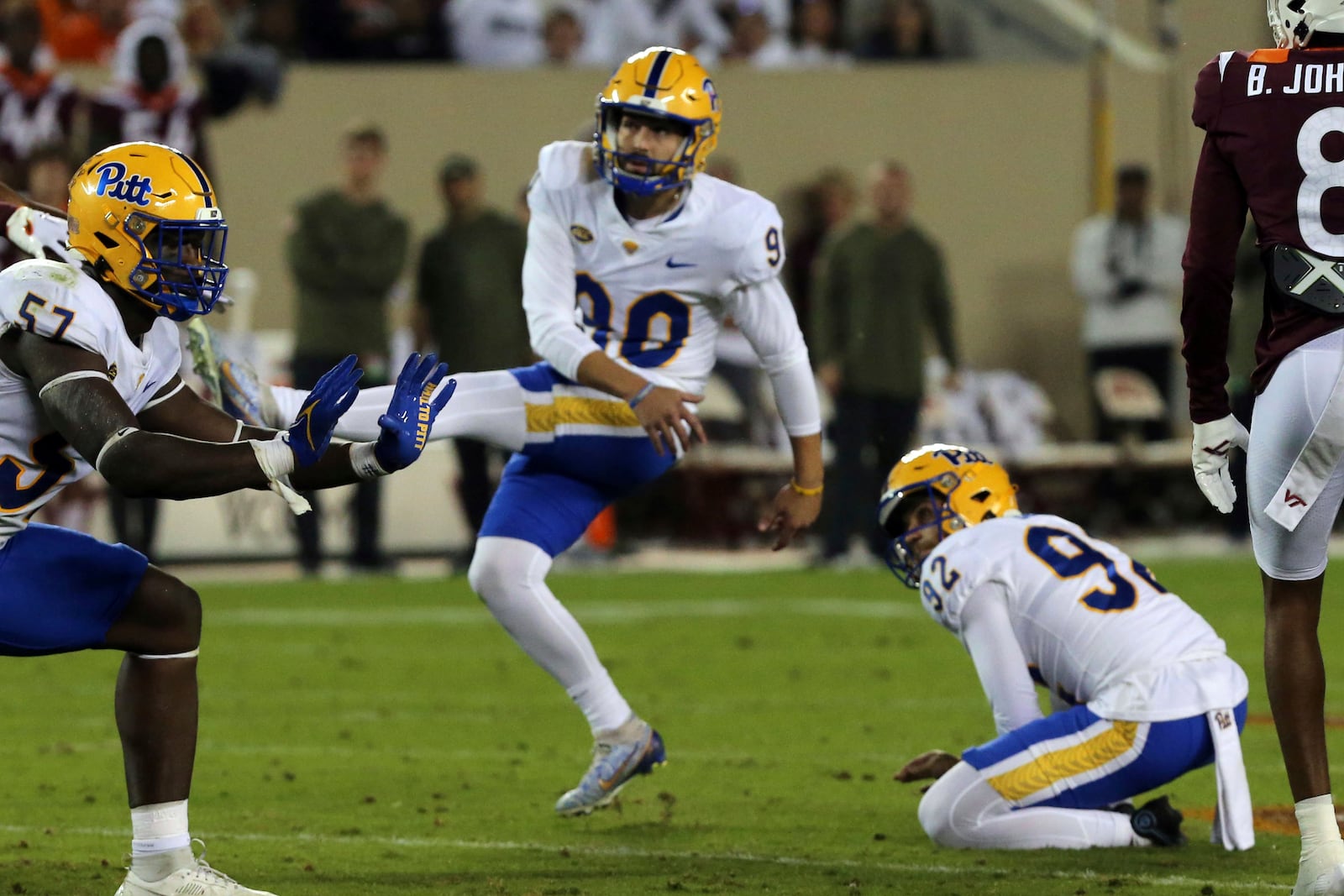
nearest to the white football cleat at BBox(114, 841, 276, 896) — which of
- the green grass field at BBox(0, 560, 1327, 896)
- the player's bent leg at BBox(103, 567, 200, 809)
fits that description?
the player's bent leg at BBox(103, 567, 200, 809)

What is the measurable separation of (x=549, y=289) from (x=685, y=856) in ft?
5.34

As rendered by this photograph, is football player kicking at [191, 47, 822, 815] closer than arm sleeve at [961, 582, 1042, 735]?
No

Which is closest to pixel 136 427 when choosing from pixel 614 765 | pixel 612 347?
pixel 614 765

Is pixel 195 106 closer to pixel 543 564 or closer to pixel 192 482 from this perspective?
pixel 543 564

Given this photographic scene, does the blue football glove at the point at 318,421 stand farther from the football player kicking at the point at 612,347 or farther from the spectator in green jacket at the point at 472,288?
the spectator in green jacket at the point at 472,288

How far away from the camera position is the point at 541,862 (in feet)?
16.6

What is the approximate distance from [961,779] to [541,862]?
1.02 m

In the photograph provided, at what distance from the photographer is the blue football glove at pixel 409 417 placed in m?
4.15

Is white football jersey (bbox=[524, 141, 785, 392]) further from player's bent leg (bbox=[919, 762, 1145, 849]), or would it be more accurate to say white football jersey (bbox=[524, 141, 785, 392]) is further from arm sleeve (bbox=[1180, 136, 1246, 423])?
arm sleeve (bbox=[1180, 136, 1246, 423])

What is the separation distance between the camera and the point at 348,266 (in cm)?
1154

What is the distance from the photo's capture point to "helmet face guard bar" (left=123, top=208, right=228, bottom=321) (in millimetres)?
4383

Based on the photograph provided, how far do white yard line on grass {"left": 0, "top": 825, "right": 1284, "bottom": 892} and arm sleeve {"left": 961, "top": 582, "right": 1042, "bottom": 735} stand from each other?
397 millimetres

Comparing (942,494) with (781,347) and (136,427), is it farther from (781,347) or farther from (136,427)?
(136,427)

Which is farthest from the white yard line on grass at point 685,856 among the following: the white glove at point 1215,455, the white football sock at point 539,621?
the white glove at point 1215,455
